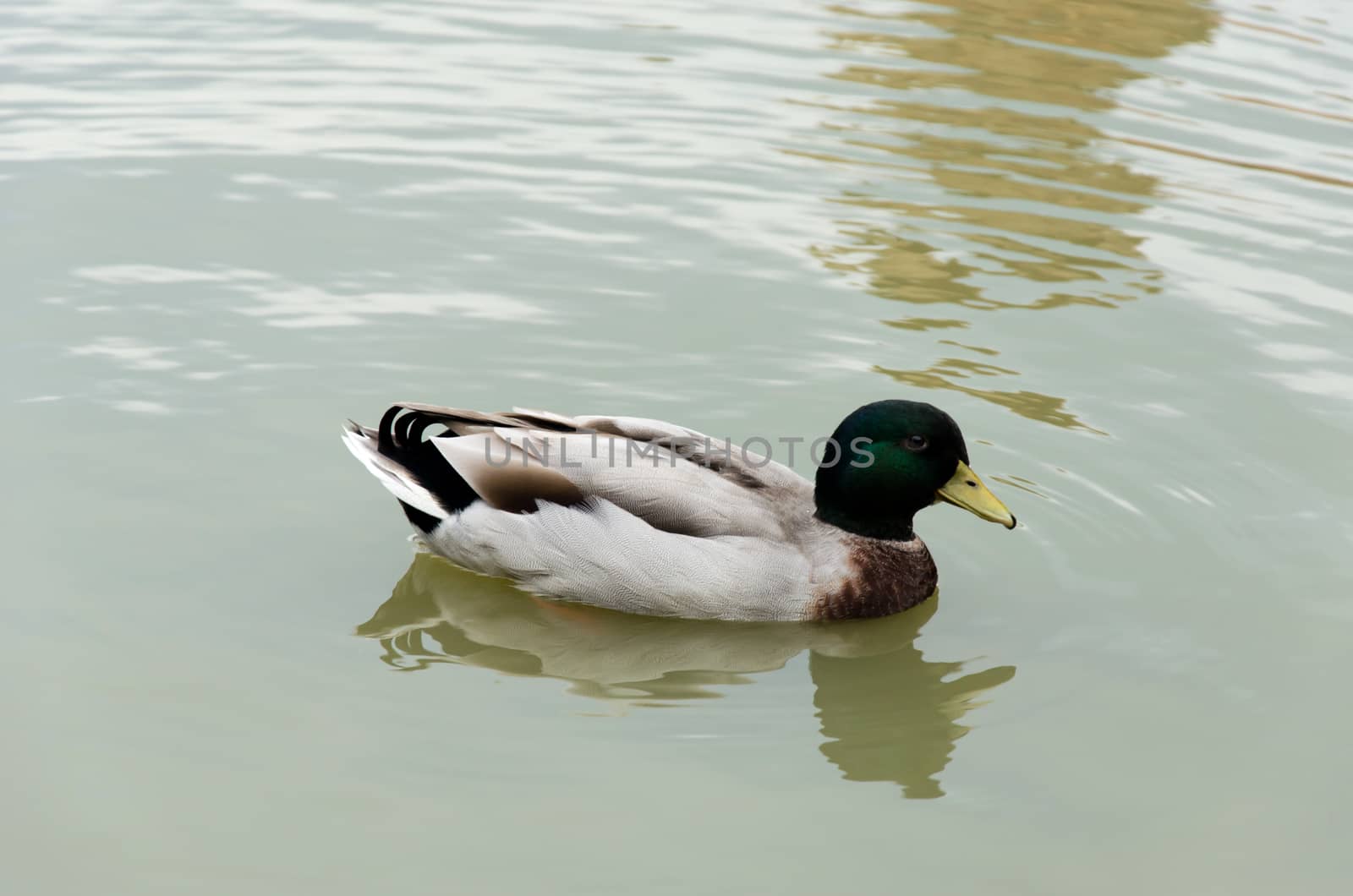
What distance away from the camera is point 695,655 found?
249 inches

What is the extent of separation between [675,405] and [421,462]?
1635mm

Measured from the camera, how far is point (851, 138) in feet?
37.2

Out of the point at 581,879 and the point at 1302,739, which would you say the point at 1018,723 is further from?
the point at 581,879

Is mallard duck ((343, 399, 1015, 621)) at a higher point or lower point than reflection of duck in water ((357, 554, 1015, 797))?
higher

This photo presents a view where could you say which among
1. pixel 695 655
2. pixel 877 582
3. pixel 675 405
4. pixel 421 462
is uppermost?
pixel 421 462

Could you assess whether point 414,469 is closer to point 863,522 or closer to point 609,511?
point 609,511

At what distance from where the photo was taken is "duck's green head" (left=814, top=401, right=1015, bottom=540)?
6.48 meters

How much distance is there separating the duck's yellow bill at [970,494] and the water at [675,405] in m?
0.44

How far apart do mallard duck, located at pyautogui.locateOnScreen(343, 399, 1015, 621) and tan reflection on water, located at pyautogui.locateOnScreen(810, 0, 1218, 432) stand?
1682 millimetres

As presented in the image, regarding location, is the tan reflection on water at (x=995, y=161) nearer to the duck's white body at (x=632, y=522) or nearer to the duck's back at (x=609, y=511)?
the duck's white body at (x=632, y=522)

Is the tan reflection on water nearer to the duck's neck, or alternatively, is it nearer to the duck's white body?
the duck's neck

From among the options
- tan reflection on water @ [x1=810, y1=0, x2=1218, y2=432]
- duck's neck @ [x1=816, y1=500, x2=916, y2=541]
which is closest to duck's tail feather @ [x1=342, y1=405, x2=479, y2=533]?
duck's neck @ [x1=816, y1=500, x2=916, y2=541]

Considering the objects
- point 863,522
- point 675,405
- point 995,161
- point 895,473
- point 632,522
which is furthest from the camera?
point 995,161

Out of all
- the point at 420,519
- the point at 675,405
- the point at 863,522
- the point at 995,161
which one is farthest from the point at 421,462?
the point at 995,161
